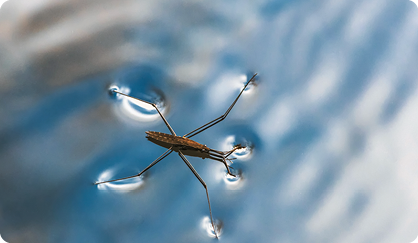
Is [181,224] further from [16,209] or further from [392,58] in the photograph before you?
[392,58]

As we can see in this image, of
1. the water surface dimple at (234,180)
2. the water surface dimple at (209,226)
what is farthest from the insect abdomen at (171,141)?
the water surface dimple at (209,226)

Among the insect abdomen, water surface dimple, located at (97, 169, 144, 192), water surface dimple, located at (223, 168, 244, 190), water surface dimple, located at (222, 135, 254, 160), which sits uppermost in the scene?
the insect abdomen

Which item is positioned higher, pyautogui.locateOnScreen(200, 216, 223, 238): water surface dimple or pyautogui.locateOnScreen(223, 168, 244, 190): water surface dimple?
pyautogui.locateOnScreen(223, 168, 244, 190): water surface dimple

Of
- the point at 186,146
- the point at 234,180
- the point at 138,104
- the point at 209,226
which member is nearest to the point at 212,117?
the point at 186,146

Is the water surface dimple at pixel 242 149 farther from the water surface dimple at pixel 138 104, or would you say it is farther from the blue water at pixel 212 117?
the water surface dimple at pixel 138 104

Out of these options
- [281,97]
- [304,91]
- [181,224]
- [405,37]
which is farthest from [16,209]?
[405,37]

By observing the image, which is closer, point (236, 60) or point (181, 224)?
point (181, 224)

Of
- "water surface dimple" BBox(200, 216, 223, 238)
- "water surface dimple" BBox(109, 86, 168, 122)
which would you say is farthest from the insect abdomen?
"water surface dimple" BBox(200, 216, 223, 238)

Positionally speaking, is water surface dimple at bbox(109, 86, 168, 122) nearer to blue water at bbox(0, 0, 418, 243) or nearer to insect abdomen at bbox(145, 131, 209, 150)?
blue water at bbox(0, 0, 418, 243)
